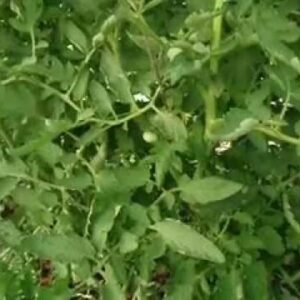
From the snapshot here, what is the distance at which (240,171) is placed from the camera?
72 cm

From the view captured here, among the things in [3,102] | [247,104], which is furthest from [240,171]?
[3,102]

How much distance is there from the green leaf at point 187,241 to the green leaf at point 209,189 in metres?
0.02

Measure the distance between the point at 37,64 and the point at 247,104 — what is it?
0.16 metres

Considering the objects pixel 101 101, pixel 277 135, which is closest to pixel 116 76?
pixel 101 101

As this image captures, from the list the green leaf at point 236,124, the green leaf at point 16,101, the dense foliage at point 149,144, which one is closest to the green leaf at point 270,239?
the dense foliage at point 149,144

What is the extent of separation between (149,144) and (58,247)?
115mm

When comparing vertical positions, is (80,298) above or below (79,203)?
below

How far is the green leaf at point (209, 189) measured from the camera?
0.66m

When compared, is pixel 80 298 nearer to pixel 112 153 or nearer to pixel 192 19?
pixel 112 153

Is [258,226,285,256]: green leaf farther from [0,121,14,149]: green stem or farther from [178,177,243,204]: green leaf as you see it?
[0,121,14,149]: green stem

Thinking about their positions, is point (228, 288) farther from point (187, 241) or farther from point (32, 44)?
point (32, 44)

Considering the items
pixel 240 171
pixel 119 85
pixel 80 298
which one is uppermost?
pixel 119 85

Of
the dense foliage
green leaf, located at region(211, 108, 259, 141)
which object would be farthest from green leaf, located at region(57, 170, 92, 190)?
green leaf, located at region(211, 108, 259, 141)

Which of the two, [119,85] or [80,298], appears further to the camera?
[80,298]
